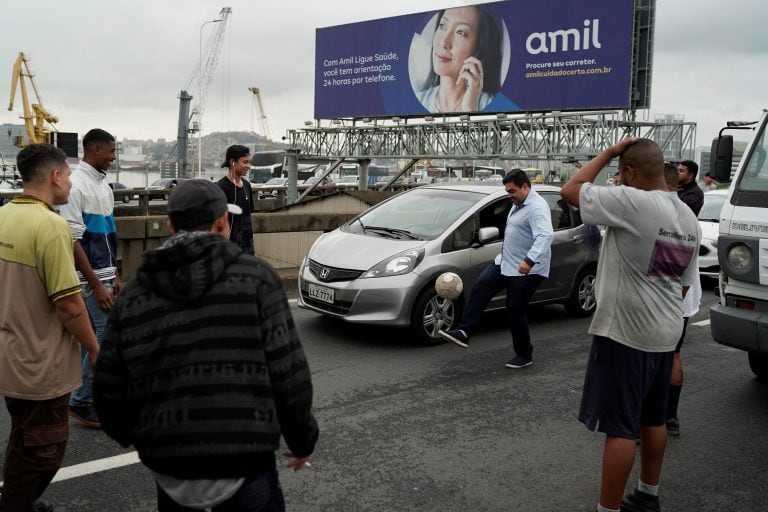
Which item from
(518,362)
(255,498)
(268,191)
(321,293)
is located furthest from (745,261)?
(268,191)

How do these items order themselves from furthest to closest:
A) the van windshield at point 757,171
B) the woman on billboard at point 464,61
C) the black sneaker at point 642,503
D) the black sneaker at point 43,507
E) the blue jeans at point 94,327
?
the woman on billboard at point 464,61 < the van windshield at point 757,171 < the blue jeans at point 94,327 < the black sneaker at point 642,503 < the black sneaker at point 43,507

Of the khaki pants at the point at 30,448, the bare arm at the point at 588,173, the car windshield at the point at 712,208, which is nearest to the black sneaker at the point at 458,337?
the bare arm at the point at 588,173

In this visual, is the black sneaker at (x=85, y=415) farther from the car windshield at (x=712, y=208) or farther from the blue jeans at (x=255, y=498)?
the car windshield at (x=712, y=208)

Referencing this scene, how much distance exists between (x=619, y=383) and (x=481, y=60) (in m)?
25.6

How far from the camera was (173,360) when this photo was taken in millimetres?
2107

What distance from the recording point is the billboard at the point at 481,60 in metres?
24.4

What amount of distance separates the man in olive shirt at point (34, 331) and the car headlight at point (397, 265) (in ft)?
13.1

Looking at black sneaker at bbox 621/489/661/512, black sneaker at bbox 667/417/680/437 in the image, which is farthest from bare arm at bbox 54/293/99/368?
black sneaker at bbox 667/417/680/437

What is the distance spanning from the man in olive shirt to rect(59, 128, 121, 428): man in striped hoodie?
4.51 feet

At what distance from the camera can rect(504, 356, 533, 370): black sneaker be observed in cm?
659

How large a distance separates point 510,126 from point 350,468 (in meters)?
24.6

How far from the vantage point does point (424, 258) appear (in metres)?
7.25

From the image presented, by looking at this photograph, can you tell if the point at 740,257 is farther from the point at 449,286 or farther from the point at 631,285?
the point at 449,286

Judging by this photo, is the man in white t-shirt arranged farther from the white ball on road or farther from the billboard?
the billboard
